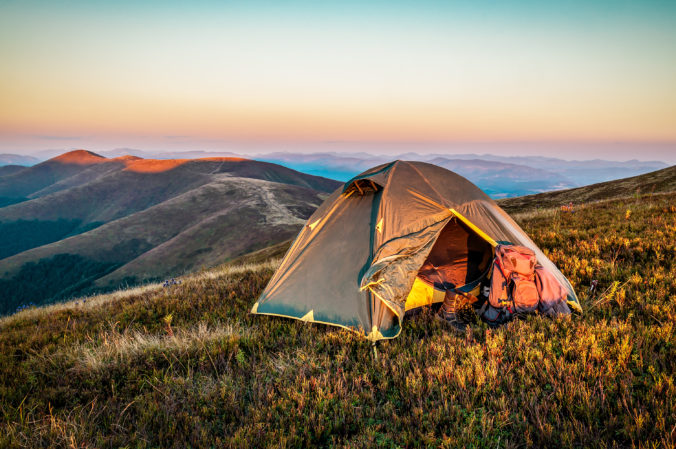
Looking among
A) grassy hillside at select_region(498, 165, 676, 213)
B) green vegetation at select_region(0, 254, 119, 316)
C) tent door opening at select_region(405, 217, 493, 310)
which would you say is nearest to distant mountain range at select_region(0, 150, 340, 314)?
green vegetation at select_region(0, 254, 119, 316)

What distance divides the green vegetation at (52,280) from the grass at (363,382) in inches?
3807

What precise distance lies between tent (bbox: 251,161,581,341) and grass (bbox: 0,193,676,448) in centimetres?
44

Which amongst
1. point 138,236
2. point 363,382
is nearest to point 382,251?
point 363,382

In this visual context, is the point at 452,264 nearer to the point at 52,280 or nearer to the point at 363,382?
the point at 363,382

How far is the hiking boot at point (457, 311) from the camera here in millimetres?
5783

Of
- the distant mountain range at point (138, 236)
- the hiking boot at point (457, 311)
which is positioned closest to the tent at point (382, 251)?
the hiking boot at point (457, 311)

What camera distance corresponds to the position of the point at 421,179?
6.67m

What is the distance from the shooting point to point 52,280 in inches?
3521

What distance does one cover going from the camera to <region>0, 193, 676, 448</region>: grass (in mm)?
3262

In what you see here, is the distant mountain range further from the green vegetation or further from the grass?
the grass

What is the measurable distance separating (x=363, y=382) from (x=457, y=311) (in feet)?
9.78

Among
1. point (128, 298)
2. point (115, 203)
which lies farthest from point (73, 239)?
point (128, 298)

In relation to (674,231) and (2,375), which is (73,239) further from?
(674,231)

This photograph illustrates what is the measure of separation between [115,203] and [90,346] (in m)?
215
